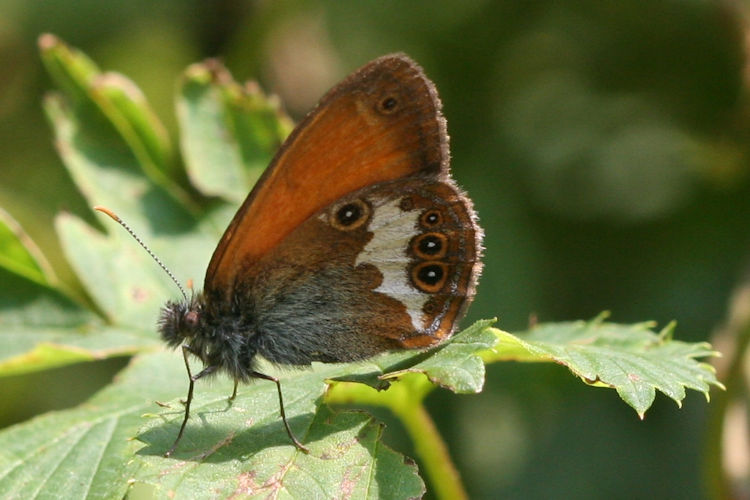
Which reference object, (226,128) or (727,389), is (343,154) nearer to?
(226,128)

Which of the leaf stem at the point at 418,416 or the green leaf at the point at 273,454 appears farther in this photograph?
the leaf stem at the point at 418,416

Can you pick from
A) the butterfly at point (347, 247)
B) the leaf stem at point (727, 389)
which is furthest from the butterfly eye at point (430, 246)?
the leaf stem at point (727, 389)

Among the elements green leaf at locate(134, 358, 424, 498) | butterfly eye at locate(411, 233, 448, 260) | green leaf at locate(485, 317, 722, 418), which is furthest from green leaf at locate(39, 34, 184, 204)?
green leaf at locate(485, 317, 722, 418)

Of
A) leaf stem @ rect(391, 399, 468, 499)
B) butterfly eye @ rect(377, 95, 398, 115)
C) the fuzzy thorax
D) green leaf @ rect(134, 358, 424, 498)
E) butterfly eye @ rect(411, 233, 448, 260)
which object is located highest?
butterfly eye @ rect(377, 95, 398, 115)

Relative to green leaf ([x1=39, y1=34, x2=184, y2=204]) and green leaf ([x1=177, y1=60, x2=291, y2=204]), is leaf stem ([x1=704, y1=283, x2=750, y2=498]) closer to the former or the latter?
green leaf ([x1=177, y1=60, x2=291, y2=204])

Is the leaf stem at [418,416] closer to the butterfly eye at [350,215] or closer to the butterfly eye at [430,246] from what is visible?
the butterfly eye at [430,246]

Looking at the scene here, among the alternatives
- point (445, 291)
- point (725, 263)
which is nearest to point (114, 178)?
point (445, 291)
